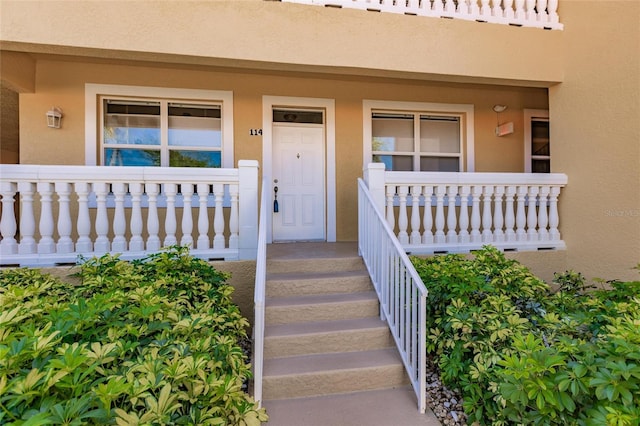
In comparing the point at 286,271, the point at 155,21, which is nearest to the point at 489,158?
the point at 286,271

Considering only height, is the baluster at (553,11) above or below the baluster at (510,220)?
above

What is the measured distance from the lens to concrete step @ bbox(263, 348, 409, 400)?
270 cm

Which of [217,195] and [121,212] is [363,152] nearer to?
[217,195]

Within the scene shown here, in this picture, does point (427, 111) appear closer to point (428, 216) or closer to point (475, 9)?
point (475, 9)

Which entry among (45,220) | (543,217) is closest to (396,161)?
(543,217)

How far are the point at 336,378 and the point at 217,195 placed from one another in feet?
7.88

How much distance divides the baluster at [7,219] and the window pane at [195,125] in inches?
84.9

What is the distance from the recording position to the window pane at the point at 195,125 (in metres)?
5.26

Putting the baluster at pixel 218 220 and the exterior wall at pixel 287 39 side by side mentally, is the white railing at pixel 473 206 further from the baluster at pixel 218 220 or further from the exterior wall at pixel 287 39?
the baluster at pixel 218 220

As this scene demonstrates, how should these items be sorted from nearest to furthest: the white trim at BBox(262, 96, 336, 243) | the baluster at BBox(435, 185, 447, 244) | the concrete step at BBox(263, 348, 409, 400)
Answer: the concrete step at BBox(263, 348, 409, 400), the baluster at BBox(435, 185, 447, 244), the white trim at BBox(262, 96, 336, 243)

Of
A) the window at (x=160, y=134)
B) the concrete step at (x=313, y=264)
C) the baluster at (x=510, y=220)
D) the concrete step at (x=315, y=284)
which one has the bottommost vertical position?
the concrete step at (x=315, y=284)

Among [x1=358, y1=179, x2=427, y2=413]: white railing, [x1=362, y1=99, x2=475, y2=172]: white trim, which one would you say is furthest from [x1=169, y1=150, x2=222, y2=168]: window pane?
[x1=358, y1=179, x2=427, y2=413]: white railing

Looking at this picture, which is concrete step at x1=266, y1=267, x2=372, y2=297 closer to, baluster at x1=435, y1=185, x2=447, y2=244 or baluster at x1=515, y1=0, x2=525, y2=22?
baluster at x1=435, y1=185, x2=447, y2=244

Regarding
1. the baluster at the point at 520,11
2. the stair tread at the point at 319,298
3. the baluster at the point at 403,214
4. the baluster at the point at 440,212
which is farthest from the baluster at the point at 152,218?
the baluster at the point at 520,11
